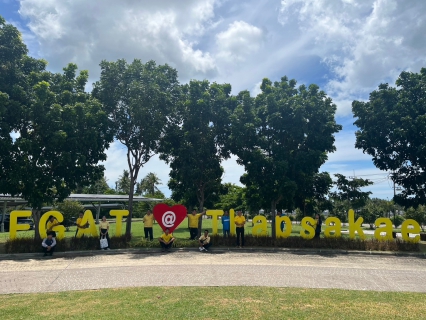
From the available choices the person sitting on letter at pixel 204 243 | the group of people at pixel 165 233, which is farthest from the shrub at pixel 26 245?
→ the person sitting on letter at pixel 204 243

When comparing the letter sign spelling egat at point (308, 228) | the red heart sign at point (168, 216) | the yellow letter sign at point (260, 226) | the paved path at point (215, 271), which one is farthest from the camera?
the yellow letter sign at point (260, 226)

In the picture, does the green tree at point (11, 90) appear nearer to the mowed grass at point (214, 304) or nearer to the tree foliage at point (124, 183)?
the mowed grass at point (214, 304)

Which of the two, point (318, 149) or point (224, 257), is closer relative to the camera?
point (224, 257)

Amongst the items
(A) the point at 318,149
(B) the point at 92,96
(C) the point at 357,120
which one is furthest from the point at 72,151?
(C) the point at 357,120

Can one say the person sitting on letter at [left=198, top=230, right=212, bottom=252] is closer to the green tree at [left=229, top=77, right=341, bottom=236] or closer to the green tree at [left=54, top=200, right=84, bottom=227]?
the green tree at [left=229, top=77, right=341, bottom=236]

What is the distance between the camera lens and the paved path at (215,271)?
9.20 m

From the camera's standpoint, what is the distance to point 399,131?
60.4ft

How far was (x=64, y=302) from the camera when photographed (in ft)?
24.0

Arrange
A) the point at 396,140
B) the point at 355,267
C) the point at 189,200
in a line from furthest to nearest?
1. the point at 189,200
2. the point at 396,140
3. the point at 355,267

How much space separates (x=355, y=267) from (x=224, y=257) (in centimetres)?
478

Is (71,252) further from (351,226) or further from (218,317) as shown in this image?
(351,226)

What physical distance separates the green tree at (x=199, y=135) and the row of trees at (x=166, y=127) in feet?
0.19

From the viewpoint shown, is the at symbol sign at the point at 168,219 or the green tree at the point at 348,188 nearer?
the at symbol sign at the point at 168,219

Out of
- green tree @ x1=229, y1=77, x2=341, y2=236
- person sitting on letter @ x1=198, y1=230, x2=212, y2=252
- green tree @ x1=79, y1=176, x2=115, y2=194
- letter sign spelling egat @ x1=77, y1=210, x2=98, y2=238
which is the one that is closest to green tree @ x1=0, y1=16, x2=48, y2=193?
letter sign spelling egat @ x1=77, y1=210, x2=98, y2=238
